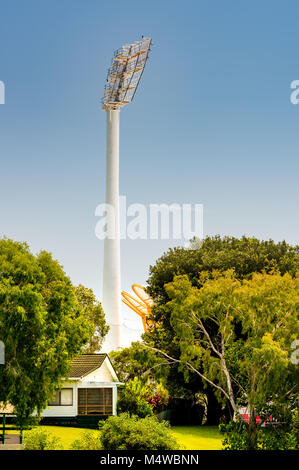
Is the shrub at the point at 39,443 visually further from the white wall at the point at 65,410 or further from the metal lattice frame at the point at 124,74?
the metal lattice frame at the point at 124,74

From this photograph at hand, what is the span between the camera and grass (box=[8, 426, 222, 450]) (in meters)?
32.1

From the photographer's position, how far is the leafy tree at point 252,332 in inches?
1021

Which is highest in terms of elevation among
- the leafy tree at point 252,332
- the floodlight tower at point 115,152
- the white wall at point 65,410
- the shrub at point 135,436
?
the floodlight tower at point 115,152

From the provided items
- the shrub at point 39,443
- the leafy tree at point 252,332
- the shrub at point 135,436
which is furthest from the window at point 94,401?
the shrub at point 39,443

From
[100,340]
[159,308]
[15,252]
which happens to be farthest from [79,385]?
[100,340]

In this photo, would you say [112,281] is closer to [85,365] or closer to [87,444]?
[85,365]

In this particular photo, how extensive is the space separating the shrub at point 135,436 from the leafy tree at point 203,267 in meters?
18.6

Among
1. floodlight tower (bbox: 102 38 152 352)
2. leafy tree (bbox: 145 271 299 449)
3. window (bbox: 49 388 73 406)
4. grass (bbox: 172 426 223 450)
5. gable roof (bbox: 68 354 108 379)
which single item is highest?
floodlight tower (bbox: 102 38 152 352)

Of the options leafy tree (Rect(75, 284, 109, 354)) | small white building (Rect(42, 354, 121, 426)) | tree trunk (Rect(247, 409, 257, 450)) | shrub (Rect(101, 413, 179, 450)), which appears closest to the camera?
shrub (Rect(101, 413, 179, 450))

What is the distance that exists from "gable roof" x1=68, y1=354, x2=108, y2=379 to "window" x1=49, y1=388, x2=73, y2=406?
1037 mm

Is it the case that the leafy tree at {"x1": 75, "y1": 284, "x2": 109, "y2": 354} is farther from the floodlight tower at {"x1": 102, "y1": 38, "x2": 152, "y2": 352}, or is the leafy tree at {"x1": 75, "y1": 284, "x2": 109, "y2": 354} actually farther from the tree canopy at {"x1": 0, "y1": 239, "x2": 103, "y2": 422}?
the tree canopy at {"x1": 0, "y1": 239, "x2": 103, "y2": 422}

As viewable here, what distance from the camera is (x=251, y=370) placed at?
93.6 feet

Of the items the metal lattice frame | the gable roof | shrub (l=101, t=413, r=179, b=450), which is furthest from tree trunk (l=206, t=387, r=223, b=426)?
the metal lattice frame
